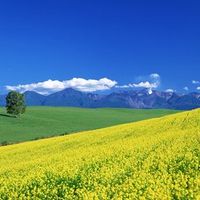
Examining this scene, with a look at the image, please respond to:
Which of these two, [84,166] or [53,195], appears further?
[84,166]

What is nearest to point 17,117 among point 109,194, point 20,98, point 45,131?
point 20,98

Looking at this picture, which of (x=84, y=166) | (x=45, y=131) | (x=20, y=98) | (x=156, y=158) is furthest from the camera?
(x=20, y=98)

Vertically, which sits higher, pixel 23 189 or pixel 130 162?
pixel 130 162

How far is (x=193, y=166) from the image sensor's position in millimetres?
10266

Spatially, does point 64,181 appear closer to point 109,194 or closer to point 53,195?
point 53,195

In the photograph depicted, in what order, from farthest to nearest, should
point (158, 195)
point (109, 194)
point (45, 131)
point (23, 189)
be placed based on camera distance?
point (45, 131) < point (23, 189) < point (109, 194) < point (158, 195)

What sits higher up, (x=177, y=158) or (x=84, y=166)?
(x=177, y=158)

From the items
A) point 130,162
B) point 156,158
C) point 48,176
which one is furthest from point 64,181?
point 156,158

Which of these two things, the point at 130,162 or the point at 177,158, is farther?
the point at 130,162

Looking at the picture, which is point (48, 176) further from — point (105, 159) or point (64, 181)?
point (105, 159)

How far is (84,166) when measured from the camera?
45.3ft

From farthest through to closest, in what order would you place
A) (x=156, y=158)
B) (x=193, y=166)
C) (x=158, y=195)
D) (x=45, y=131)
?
(x=45, y=131)
(x=156, y=158)
(x=193, y=166)
(x=158, y=195)

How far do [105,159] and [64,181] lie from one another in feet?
11.2

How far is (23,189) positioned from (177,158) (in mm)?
6105
